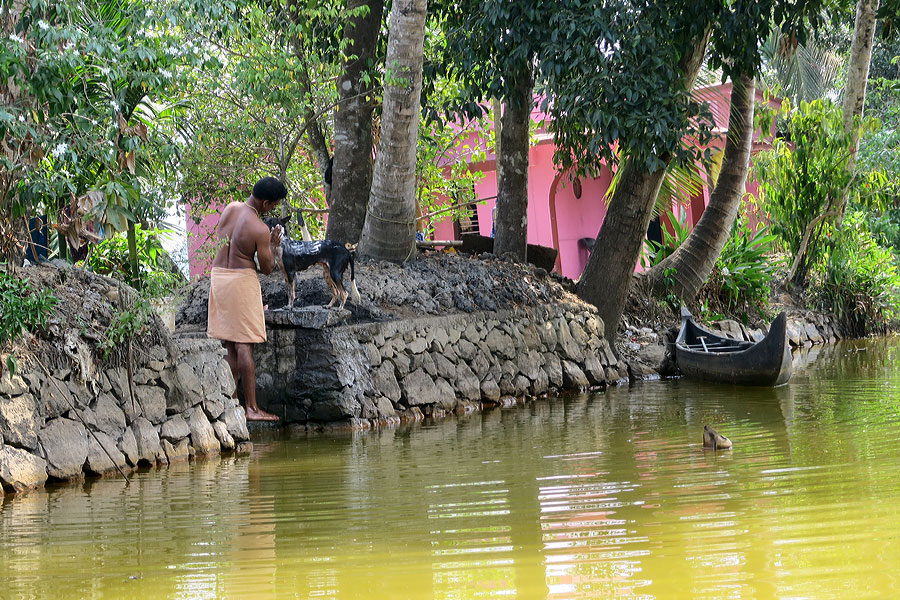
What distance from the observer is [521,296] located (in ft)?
42.2

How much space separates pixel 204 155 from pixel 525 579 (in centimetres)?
1100

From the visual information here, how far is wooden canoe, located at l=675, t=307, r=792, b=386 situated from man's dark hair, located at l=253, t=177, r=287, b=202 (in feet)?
18.7

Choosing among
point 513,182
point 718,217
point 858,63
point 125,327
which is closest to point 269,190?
point 125,327

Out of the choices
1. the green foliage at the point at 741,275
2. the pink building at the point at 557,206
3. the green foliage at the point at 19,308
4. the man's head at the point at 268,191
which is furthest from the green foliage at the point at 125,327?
the pink building at the point at 557,206

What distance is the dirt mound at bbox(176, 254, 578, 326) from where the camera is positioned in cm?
1070

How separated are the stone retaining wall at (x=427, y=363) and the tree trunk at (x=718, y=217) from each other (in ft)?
8.94

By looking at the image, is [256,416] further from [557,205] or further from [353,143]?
[557,205]

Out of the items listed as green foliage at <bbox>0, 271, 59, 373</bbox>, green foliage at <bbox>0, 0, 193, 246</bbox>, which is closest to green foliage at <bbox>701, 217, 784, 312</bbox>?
green foliage at <bbox>0, 0, 193, 246</bbox>

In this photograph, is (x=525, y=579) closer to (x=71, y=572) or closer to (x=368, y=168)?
(x=71, y=572)

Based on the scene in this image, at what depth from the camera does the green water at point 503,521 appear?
11.1 ft

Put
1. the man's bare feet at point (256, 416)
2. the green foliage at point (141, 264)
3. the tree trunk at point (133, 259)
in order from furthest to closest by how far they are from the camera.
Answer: the tree trunk at point (133, 259) → the man's bare feet at point (256, 416) → the green foliage at point (141, 264)

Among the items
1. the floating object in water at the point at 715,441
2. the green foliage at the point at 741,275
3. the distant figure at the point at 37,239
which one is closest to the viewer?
the floating object in water at the point at 715,441

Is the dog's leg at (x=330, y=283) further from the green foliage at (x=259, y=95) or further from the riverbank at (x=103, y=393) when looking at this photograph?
the green foliage at (x=259, y=95)

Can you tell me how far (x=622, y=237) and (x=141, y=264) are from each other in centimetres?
632
